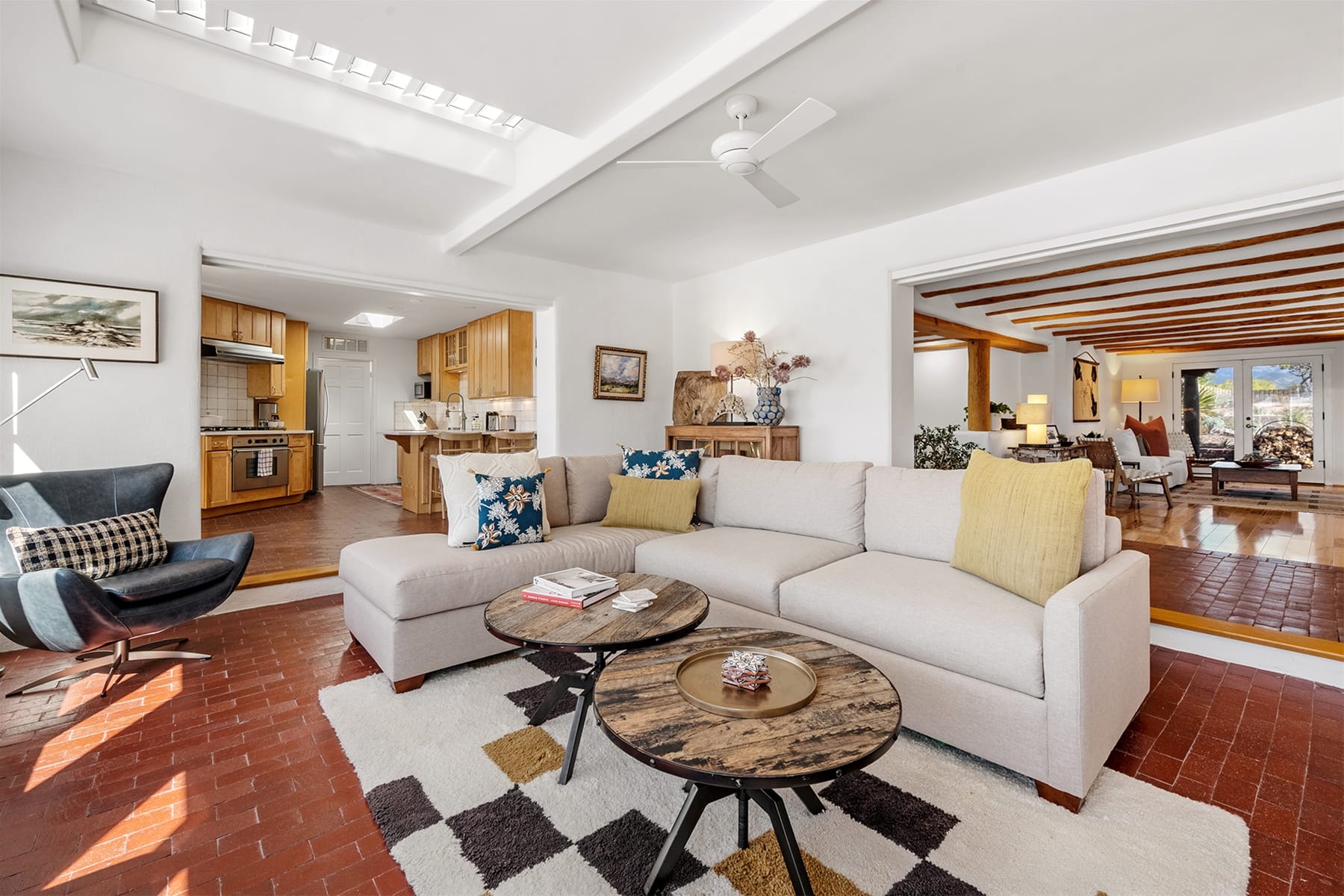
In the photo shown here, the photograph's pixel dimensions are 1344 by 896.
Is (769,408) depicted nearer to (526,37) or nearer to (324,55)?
(526,37)

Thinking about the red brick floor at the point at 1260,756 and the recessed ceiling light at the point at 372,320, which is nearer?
the red brick floor at the point at 1260,756

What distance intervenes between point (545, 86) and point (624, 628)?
206 centimetres

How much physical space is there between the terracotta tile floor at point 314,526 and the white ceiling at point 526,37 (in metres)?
3.19

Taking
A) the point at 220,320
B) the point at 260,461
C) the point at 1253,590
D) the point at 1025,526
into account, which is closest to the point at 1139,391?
the point at 1253,590

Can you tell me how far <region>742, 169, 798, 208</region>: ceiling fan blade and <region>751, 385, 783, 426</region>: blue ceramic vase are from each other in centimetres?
190

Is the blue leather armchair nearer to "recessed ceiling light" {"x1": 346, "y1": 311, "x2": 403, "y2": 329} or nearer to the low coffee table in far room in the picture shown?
"recessed ceiling light" {"x1": 346, "y1": 311, "x2": 403, "y2": 329}

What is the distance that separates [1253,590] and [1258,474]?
494cm

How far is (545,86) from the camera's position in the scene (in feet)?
7.49

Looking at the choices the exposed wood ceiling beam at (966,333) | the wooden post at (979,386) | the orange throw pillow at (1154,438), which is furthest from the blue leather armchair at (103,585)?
the orange throw pillow at (1154,438)

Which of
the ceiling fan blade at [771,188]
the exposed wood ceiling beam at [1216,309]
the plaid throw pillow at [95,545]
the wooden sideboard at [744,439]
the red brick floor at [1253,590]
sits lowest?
the red brick floor at [1253,590]

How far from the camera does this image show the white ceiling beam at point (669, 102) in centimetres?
175

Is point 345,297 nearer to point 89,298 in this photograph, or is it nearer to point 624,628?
point 89,298

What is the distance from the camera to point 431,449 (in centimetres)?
661

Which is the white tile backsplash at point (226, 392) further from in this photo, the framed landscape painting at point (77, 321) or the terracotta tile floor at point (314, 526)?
the framed landscape painting at point (77, 321)
